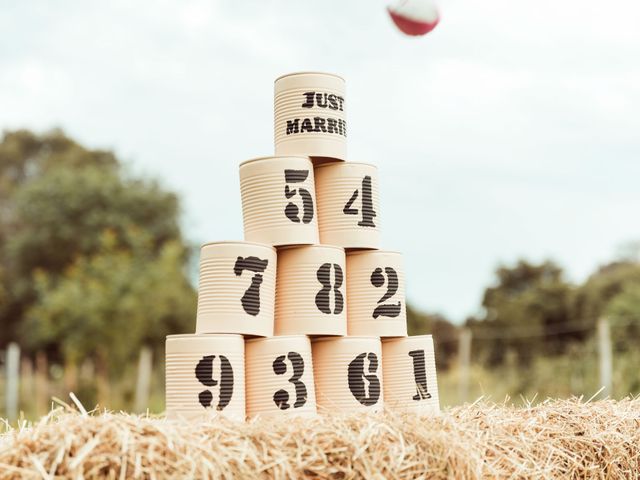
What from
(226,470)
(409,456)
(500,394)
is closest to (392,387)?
(409,456)

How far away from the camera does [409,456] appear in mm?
2936

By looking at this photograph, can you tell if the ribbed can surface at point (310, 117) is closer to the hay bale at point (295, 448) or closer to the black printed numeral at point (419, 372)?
the black printed numeral at point (419, 372)

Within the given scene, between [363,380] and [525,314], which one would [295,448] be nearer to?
[363,380]

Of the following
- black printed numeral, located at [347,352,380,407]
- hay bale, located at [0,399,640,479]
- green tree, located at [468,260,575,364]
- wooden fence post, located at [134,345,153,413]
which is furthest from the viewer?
green tree, located at [468,260,575,364]

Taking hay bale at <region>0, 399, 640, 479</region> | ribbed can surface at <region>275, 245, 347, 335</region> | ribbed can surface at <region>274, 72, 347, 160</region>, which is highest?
ribbed can surface at <region>274, 72, 347, 160</region>

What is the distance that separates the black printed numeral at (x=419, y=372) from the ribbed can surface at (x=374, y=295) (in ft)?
0.34

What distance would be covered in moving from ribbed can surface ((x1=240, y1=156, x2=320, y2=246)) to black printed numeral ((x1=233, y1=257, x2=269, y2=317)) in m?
0.19

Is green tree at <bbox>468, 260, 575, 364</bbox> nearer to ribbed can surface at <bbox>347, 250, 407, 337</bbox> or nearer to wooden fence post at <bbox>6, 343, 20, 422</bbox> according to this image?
wooden fence post at <bbox>6, 343, 20, 422</bbox>

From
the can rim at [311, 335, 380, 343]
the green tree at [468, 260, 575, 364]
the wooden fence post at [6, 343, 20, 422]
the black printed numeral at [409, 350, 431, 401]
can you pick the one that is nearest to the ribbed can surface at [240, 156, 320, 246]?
the can rim at [311, 335, 380, 343]

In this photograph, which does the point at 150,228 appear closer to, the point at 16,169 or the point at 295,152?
the point at 16,169

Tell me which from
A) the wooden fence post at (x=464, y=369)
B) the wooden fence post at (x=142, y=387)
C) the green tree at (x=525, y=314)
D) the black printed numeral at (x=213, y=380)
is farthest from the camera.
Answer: the green tree at (x=525, y=314)

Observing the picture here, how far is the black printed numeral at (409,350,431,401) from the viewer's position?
3928mm

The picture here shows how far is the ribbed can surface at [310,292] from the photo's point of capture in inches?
146

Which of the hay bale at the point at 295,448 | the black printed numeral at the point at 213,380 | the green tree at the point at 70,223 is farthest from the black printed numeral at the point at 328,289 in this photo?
the green tree at the point at 70,223
